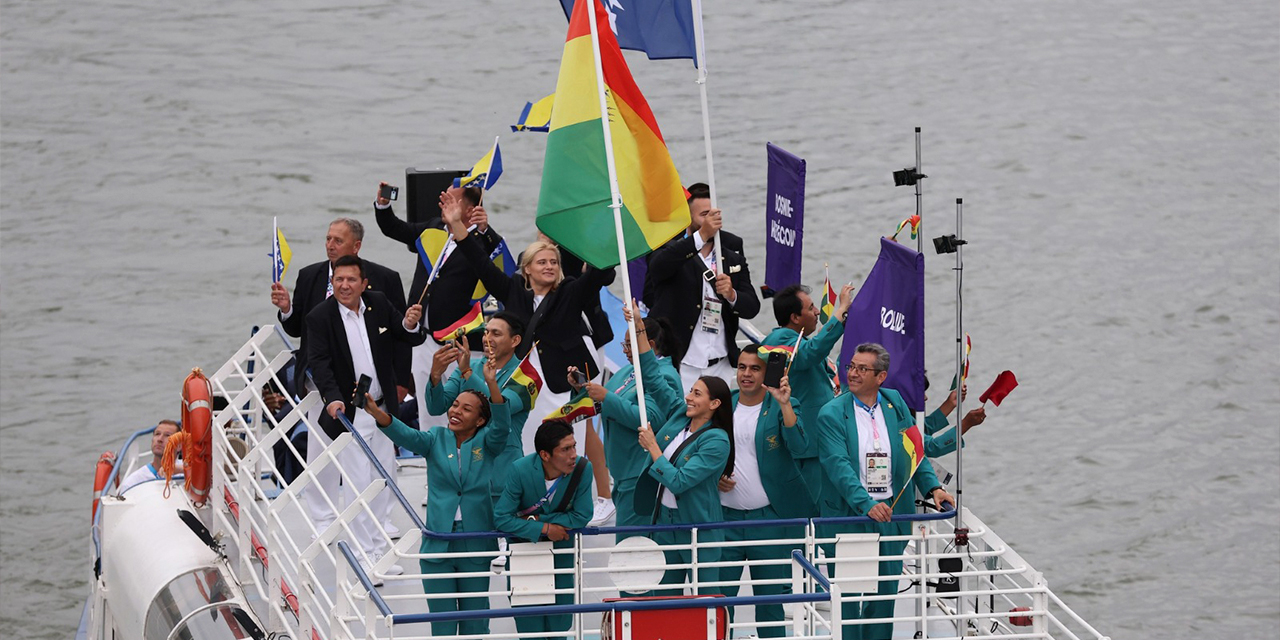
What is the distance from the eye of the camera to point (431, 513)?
9492 millimetres

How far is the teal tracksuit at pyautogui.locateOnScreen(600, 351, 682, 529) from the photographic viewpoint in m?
9.70

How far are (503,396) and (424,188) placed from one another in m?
4.27

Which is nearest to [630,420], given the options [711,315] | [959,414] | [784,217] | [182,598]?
[959,414]

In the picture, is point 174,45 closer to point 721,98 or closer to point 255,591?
point 721,98

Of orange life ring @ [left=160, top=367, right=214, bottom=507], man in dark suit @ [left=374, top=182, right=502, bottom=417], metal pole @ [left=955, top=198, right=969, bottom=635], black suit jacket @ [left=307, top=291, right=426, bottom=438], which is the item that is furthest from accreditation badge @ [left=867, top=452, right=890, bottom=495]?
orange life ring @ [left=160, top=367, right=214, bottom=507]

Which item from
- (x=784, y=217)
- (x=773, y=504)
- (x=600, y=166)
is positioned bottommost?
(x=773, y=504)

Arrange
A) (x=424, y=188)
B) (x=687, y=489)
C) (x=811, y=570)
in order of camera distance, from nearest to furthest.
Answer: (x=811, y=570) → (x=687, y=489) → (x=424, y=188)

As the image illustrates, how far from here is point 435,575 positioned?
28.4 feet

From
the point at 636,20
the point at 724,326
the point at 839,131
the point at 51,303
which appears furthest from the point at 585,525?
the point at 839,131

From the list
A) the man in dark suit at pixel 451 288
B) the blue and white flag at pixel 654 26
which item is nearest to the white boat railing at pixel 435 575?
the man in dark suit at pixel 451 288

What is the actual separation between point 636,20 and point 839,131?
14.6 m

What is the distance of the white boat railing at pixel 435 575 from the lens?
8336mm

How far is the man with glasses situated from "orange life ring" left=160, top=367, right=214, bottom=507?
14.9 feet

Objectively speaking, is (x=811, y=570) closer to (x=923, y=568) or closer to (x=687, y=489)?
(x=923, y=568)
